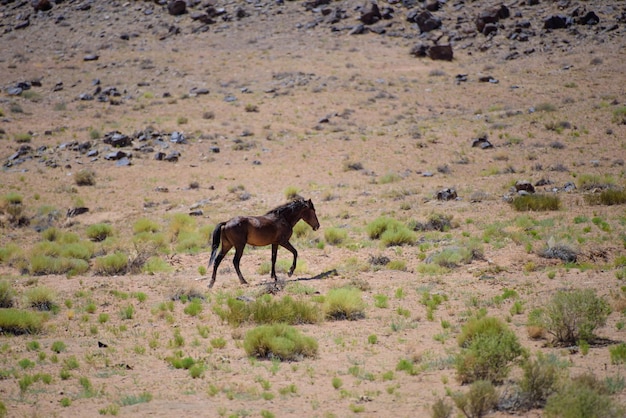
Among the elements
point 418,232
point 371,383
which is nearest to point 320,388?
point 371,383

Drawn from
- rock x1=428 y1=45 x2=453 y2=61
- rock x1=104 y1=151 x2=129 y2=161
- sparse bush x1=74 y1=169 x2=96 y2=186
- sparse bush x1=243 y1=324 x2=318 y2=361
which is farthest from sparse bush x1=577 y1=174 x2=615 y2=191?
rock x1=428 y1=45 x2=453 y2=61

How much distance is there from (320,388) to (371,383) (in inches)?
31.2

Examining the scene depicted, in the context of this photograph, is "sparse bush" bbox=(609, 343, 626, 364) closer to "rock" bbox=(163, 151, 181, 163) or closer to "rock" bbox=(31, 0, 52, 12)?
"rock" bbox=(163, 151, 181, 163)

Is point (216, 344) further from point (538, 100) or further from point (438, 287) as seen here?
point (538, 100)

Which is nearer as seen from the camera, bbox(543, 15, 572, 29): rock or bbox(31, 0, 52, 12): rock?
bbox(543, 15, 572, 29): rock

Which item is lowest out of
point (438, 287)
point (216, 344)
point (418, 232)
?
point (418, 232)

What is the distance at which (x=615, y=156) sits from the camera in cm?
3164

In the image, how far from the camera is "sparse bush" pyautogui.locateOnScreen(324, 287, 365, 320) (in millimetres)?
13766

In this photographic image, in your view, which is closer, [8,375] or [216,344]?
[8,375]

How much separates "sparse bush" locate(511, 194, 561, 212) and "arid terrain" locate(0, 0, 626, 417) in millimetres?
256

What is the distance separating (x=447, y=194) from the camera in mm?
26172

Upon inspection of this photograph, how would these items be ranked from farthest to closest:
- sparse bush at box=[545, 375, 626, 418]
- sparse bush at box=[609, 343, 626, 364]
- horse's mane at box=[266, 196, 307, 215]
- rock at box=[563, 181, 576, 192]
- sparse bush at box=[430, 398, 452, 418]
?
rock at box=[563, 181, 576, 192], horse's mane at box=[266, 196, 307, 215], sparse bush at box=[609, 343, 626, 364], sparse bush at box=[430, 398, 452, 418], sparse bush at box=[545, 375, 626, 418]

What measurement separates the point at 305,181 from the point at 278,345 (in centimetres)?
2111

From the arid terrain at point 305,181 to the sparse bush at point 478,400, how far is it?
285mm
